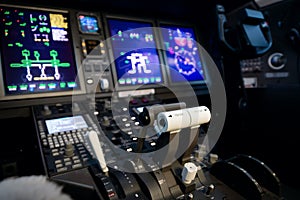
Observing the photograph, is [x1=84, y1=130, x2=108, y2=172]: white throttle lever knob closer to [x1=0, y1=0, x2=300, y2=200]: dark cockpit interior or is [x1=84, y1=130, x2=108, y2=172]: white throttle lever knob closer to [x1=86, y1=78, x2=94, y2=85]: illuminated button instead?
[x1=0, y1=0, x2=300, y2=200]: dark cockpit interior

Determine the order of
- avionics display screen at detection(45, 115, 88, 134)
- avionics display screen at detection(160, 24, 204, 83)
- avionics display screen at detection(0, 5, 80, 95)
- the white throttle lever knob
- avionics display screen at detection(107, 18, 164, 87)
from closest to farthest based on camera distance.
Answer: the white throttle lever knob
avionics display screen at detection(45, 115, 88, 134)
avionics display screen at detection(0, 5, 80, 95)
avionics display screen at detection(107, 18, 164, 87)
avionics display screen at detection(160, 24, 204, 83)

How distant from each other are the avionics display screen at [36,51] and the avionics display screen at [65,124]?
0.20 metres

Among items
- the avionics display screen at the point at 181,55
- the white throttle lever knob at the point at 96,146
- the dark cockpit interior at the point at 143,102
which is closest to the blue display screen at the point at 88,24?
the dark cockpit interior at the point at 143,102

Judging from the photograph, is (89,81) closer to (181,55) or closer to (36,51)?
(36,51)

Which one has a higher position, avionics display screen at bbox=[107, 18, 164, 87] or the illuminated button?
avionics display screen at bbox=[107, 18, 164, 87]

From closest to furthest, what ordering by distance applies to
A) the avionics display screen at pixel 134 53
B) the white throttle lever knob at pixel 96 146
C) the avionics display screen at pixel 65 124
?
the white throttle lever knob at pixel 96 146
the avionics display screen at pixel 65 124
the avionics display screen at pixel 134 53

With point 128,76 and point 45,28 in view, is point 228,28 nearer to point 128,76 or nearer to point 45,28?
point 128,76

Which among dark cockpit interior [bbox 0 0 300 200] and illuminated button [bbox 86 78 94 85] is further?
illuminated button [bbox 86 78 94 85]

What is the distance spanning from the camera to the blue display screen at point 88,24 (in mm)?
1174

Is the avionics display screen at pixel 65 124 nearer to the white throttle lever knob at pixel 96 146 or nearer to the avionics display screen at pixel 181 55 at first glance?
the white throttle lever knob at pixel 96 146

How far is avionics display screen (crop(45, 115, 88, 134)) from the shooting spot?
2.78ft

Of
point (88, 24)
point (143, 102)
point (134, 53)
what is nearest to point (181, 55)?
point (134, 53)

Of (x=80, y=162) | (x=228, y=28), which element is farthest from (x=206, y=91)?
(x=80, y=162)

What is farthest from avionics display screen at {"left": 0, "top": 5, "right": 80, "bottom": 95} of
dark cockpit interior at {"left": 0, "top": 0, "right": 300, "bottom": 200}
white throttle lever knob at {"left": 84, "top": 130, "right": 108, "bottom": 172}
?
white throttle lever knob at {"left": 84, "top": 130, "right": 108, "bottom": 172}
